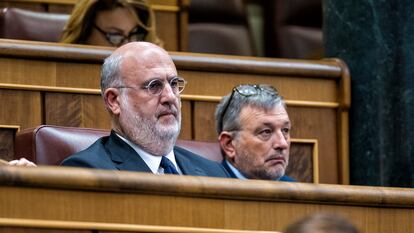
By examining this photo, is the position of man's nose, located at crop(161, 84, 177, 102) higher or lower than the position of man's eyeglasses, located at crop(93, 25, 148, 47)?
lower

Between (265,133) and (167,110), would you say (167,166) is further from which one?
(265,133)

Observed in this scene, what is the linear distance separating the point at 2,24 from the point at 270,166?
0.67 meters

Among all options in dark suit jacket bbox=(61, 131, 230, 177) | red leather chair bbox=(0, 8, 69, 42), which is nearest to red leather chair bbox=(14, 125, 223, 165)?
dark suit jacket bbox=(61, 131, 230, 177)

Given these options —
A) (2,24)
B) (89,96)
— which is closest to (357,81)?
(89,96)

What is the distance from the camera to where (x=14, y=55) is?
193cm

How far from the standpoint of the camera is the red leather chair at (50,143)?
1.66 metres

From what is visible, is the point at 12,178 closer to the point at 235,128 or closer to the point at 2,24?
the point at 235,128

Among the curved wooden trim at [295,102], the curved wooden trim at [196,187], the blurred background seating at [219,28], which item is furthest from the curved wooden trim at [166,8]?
the curved wooden trim at [196,187]

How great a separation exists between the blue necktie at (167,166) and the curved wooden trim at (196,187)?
0.34 metres

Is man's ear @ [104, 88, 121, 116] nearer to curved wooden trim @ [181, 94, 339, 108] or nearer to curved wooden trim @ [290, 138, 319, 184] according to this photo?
curved wooden trim @ [181, 94, 339, 108]

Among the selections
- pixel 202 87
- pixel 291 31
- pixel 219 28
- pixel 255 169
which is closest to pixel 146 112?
pixel 255 169

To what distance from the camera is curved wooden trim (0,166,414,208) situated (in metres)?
1.21

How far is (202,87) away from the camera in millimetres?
2066

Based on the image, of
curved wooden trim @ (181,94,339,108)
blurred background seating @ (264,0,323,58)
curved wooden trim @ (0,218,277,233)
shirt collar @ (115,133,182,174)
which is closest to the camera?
curved wooden trim @ (0,218,277,233)
